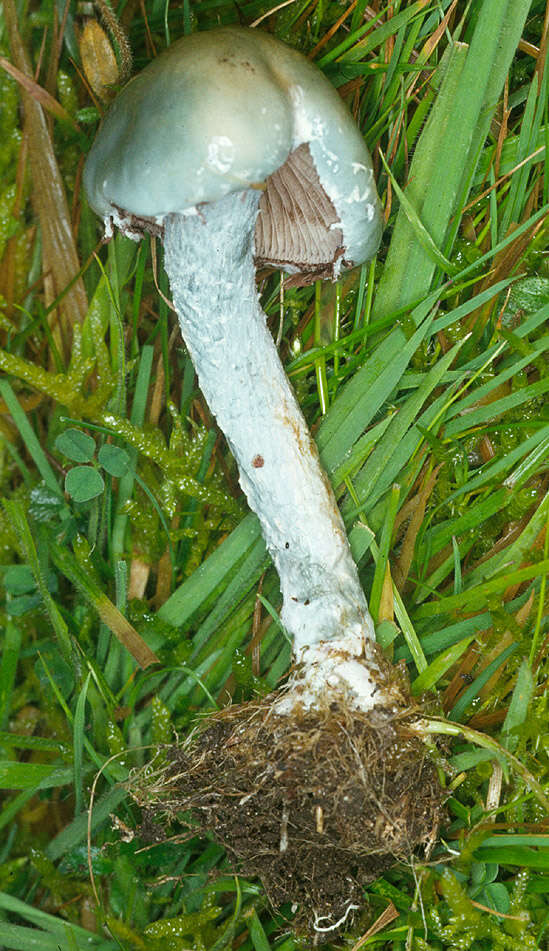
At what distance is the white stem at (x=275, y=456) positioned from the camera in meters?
1.68

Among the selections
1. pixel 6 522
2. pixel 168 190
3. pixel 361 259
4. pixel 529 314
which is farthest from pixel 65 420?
pixel 529 314

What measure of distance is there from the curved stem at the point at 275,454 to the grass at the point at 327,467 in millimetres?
121

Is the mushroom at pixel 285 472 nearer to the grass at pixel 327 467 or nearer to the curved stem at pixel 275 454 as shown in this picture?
the curved stem at pixel 275 454

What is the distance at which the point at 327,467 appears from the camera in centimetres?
189

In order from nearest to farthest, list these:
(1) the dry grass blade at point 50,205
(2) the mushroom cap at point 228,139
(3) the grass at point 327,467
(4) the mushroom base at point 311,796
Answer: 1. (2) the mushroom cap at point 228,139
2. (4) the mushroom base at point 311,796
3. (3) the grass at point 327,467
4. (1) the dry grass blade at point 50,205

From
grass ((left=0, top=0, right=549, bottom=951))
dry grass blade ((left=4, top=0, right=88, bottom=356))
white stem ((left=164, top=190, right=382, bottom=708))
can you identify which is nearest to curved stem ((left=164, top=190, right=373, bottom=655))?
white stem ((left=164, top=190, right=382, bottom=708))

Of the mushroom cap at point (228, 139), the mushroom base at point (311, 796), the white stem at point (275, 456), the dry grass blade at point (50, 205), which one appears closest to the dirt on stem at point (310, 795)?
the mushroom base at point (311, 796)

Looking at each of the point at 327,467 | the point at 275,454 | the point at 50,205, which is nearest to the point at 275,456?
the point at 275,454

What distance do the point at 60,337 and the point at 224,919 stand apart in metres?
1.74

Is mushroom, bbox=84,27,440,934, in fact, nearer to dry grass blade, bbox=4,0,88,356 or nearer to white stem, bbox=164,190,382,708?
white stem, bbox=164,190,382,708

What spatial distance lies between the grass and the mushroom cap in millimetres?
253

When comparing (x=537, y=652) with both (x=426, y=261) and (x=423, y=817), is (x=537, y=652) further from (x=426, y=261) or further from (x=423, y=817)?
(x=426, y=261)

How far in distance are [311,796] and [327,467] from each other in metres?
0.81

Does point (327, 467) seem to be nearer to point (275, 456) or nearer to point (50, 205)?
point (275, 456)
